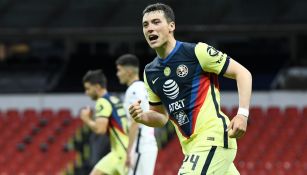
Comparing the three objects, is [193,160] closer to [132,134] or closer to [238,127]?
[238,127]

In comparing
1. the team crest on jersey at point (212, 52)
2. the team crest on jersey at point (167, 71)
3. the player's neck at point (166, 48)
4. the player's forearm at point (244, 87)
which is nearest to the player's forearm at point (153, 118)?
the team crest on jersey at point (167, 71)

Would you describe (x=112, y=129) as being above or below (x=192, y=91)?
below

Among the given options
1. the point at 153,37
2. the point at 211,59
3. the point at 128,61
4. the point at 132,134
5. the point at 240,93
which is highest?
the point at 153,37

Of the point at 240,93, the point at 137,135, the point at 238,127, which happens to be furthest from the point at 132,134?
the point at 238,127

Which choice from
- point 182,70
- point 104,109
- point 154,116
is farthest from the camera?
point 104,109

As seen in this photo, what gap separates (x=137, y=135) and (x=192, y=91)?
326cm

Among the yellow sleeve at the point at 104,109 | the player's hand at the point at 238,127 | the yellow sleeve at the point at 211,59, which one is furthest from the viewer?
the yellow sleeve at the point at 104,109

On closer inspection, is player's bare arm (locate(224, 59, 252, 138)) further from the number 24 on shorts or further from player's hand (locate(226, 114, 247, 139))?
the number 24 on shorts

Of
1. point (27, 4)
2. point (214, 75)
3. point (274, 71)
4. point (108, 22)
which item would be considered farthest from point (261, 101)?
point (214, 75)

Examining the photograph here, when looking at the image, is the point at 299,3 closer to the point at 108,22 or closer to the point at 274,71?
the point at 274,71

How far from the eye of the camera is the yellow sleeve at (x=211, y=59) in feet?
22.2

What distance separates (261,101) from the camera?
68.9 ft

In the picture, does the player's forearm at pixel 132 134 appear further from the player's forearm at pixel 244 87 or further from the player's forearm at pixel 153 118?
the player's forearm at pixel 244 87

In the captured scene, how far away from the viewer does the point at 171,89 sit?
7.04 meters
